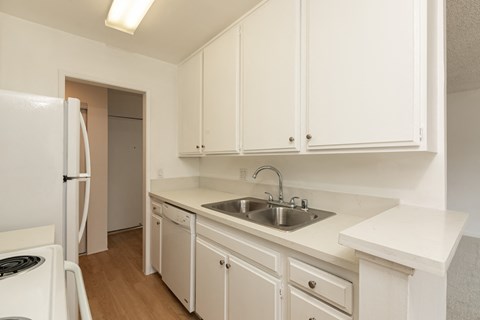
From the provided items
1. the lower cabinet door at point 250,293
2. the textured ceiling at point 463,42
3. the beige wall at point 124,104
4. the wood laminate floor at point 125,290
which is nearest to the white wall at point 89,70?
the wood laminate floor at point 125,290

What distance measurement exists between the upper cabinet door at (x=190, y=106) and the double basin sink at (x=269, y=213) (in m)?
0.65

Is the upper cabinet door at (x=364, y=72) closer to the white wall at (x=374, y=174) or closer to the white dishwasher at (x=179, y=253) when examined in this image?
the white wall at (x=374, y=174)

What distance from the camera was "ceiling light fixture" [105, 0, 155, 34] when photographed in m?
1.48

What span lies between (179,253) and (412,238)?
1620 mm

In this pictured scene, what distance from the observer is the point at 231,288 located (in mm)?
1299

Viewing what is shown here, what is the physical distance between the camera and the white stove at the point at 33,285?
1.71ft

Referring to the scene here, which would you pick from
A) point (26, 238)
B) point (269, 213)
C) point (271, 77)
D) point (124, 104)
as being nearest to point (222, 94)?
point (271, 77)

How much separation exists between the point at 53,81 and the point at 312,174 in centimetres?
227

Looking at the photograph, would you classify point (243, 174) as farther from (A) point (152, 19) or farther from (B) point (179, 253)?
(A) point (152, 19)

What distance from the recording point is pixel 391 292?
0.62 m

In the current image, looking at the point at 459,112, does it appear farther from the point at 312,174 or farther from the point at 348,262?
the point at 348,262

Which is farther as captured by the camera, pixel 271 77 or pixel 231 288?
pixel 271 77

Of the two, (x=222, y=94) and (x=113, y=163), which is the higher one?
(x=222, y=94)

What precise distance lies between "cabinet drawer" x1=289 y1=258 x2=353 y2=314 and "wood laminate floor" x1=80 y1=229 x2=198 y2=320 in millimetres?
1229
